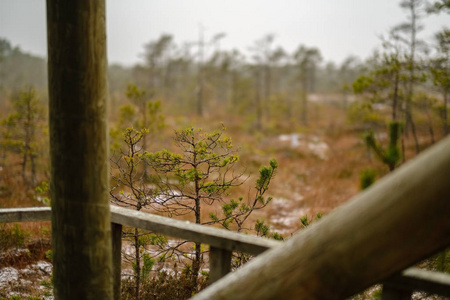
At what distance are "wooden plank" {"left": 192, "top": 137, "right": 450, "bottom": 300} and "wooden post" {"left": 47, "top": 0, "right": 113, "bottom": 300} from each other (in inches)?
27.0

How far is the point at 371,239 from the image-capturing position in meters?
0.82

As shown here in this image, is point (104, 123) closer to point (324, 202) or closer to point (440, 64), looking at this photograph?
point (324, 202)

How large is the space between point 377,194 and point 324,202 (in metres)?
9.43

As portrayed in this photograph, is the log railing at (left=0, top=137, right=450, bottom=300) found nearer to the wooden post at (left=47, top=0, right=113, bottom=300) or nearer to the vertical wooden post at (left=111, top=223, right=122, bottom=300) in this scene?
the wooden post at (left=47, top=0, right=113, bottom=300)

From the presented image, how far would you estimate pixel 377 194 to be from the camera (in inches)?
33.1

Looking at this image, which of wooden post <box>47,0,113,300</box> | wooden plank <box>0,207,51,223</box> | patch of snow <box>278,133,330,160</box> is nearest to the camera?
wooden post <box>47,0,113,300</box>

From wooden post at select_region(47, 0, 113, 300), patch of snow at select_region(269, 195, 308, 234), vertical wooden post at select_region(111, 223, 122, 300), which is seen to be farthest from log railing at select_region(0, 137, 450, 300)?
patch of snow at select_region(269, 195, 308, 234)

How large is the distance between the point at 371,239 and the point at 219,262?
82cm

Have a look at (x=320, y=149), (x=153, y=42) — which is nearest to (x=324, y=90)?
(x=153, y=42)

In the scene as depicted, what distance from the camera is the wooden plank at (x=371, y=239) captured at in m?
0.76

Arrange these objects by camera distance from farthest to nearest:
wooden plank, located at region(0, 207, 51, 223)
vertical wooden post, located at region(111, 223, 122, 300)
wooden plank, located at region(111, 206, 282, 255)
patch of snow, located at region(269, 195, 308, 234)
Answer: patch of snow, located at region(269, 195, 308, 234) < wooden plank, located at region(0, 207, 51, 223) < vertical wooden post, located at region(111, 223, 122, 300) < wooden plank, located at region(111, 206, 282, 255)

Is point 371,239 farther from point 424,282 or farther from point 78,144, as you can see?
point 78,144

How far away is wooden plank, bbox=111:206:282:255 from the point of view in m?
1.32

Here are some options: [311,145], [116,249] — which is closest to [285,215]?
[116,249]
